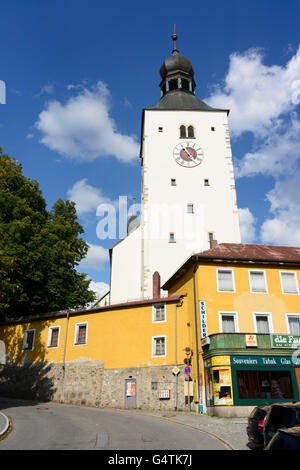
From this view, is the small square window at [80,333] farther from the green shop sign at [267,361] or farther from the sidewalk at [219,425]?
the green shop sign at [267,361]

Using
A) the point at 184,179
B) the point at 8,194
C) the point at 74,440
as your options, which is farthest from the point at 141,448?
the point at 184,179

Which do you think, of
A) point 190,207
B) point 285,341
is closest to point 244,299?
point 285,341

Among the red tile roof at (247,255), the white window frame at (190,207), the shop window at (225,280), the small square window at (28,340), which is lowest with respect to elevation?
the small square window at (28,340)

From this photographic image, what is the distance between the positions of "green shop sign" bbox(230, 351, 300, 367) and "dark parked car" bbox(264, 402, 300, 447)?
9819 millimetres

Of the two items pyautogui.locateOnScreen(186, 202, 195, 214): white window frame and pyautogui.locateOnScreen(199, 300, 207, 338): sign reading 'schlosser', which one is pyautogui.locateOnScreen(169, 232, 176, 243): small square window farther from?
pyautogui.locateOnScreen(199, 300, 207, 338): sign reading 'schlosser'

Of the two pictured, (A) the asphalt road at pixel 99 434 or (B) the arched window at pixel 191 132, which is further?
(B) the arched window at pixel 191 132

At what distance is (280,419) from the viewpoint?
35.2 feet

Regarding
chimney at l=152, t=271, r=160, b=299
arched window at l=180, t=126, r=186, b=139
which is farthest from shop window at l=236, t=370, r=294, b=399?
arched window at l=180, t=126, r=186, b=139

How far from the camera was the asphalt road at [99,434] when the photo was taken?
11.7 meters

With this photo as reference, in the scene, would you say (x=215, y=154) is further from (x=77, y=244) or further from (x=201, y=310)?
(x=201, y=310)

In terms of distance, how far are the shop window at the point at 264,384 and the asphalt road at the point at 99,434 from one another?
4.95 metres

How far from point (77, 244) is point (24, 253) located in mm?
7114

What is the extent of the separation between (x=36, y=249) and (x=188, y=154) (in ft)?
68.0

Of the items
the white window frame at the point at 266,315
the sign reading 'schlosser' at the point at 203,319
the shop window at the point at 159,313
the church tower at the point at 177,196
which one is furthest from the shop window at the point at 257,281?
the church tower at the point at 177,196
